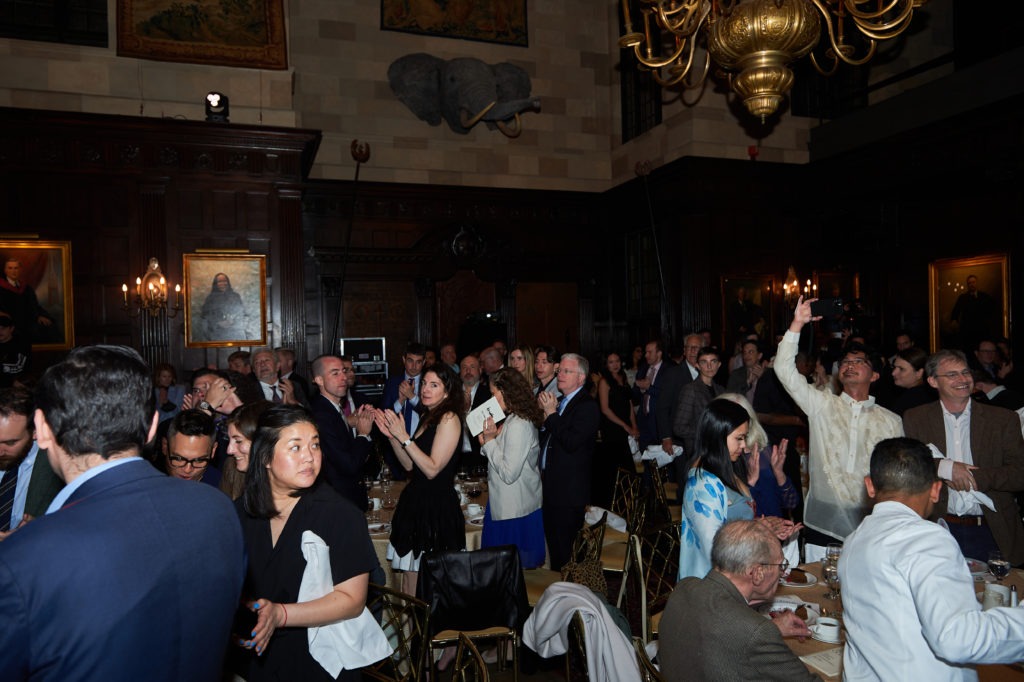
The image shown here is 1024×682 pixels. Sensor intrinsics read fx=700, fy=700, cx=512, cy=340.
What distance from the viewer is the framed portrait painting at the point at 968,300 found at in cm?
985

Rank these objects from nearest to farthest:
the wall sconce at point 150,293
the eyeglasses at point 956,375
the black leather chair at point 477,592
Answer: the black leather chair at point 477,592
the eyeglasses at point 956,375
the wall sconce at point 150,293

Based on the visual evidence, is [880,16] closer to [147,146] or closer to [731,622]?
A: [731,622]

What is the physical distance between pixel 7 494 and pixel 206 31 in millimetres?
9715

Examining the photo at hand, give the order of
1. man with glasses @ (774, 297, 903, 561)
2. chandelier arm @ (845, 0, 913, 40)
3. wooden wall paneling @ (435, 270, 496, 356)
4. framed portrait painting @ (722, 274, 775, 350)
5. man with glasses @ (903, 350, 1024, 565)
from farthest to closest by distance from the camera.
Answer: wooden wall paneling @ (435, 270, 496, 356), framed portrait painting @ (722, 274, 775, 350), chandelier arm @ (845, 0, 913, 40), man with glasses @ (774, 297, 903, 561), man with glasses @ (903, 350, 1024, 565)

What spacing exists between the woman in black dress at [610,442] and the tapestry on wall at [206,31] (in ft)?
25.6

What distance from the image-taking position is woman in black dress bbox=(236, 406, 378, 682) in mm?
2598

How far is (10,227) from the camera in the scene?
10.1 m

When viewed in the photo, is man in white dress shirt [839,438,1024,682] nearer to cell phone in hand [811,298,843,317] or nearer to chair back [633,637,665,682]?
chair back [633,637,665,682]

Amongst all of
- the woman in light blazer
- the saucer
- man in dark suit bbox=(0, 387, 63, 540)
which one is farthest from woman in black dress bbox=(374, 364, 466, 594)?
the saucer

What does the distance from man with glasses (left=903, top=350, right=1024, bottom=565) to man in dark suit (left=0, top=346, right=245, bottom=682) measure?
12.3ft

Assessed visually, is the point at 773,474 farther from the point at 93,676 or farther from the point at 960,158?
the point at 960,158

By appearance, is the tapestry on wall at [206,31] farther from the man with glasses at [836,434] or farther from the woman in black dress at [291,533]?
the woman in black dress at [291,533]

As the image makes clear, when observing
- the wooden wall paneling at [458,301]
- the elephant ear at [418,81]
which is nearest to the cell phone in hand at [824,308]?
the wooden wall paneling at [458,301]

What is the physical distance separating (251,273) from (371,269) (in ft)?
8.68
